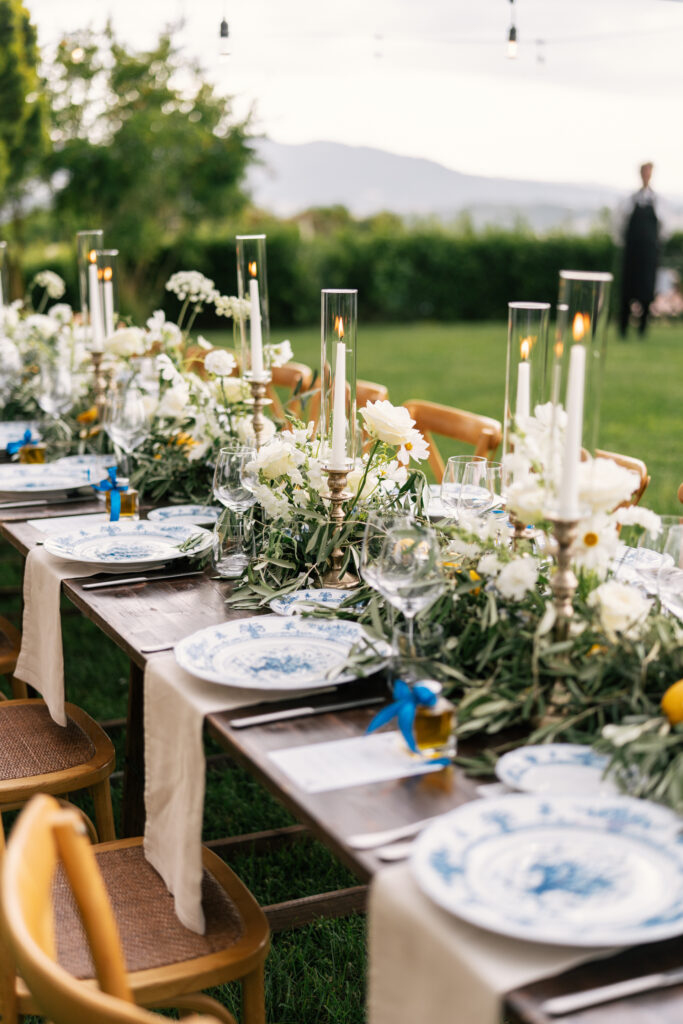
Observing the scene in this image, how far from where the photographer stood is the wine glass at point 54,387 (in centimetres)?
339

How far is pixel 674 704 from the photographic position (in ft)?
4.33

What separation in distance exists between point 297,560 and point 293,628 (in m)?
0.31

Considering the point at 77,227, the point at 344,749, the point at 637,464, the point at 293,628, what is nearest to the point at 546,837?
the point at 344,749

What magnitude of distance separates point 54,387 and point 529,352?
75.1 inches

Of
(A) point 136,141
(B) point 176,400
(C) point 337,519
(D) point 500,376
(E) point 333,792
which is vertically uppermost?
(A) point 136,141

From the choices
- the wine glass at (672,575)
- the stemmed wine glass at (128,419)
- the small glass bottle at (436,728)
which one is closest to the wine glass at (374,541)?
the small glass bottle at (436,728)

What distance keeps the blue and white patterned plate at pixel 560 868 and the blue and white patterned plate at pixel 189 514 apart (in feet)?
4.87

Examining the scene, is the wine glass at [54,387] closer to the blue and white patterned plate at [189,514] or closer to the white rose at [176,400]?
the white rose at [176,400]

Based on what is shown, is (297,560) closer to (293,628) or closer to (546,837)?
(293,628)

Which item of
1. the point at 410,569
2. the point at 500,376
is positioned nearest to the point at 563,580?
the point at 410,569

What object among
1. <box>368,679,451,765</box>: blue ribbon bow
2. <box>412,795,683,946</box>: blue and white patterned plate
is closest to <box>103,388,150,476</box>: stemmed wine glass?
<box>368,679,451,765</box>: blue ribbon bow

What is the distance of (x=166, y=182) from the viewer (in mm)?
13289

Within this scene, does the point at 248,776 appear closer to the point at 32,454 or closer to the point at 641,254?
the point at 32,454

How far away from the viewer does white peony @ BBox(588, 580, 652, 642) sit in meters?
1.43
